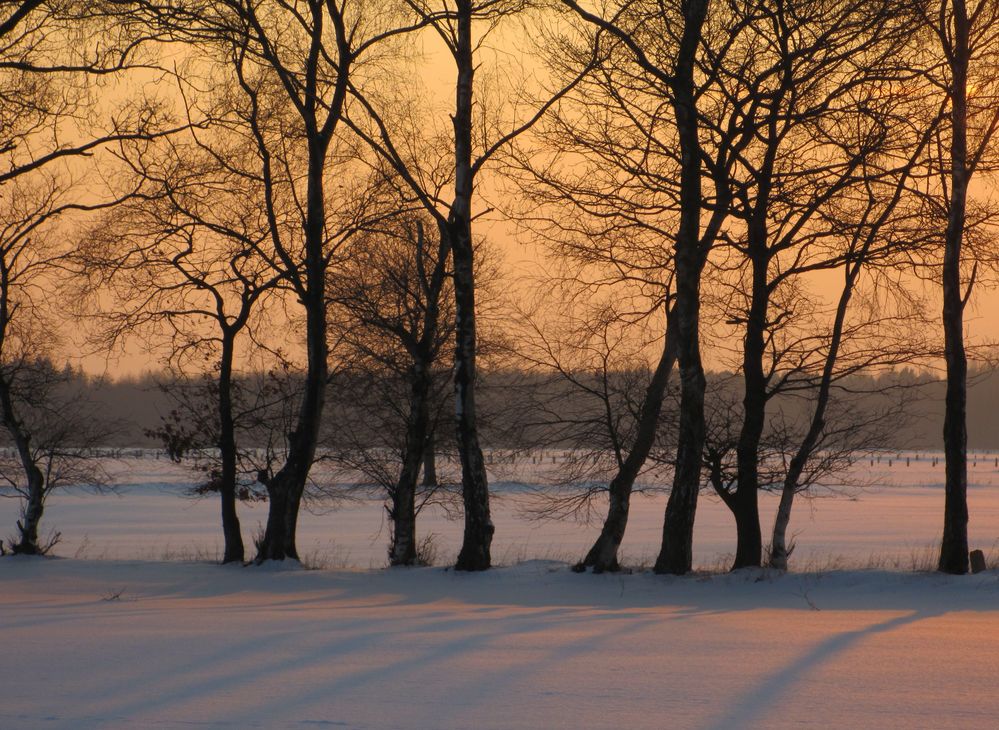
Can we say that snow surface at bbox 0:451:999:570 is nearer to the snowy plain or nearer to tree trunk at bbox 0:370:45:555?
tree trunk at bbox 0:370:45:555

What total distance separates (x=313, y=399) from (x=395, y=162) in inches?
175

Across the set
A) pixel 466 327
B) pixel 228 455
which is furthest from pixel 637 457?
pixel 228 455

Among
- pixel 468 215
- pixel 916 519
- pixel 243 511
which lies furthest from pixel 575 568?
pixel 243 511

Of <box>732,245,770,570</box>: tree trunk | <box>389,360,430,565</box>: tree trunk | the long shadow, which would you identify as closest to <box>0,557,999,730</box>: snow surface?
the long shadow

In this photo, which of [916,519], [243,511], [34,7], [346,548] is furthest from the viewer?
[243,511]

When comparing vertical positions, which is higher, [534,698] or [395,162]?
[395,162]

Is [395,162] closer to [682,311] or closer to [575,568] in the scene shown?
[682,311]

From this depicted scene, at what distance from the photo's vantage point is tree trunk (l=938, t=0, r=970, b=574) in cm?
1520

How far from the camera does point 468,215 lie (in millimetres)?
16766

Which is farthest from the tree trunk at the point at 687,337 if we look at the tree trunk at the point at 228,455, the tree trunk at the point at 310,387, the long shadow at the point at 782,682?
the tree trunk at the point at 228,455

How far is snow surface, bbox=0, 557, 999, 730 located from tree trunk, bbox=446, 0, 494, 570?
4416 millimetres

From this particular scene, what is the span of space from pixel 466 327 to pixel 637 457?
12.2 feet

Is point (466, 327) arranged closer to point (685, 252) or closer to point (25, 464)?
point (685, 252)

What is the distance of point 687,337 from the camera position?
1593 cm
